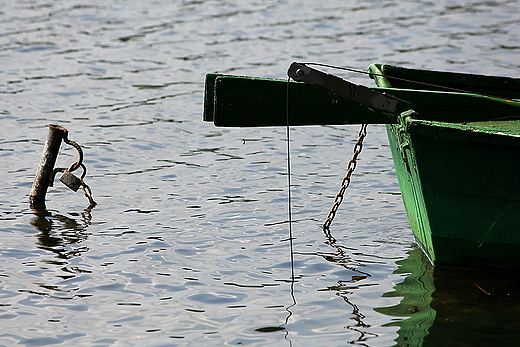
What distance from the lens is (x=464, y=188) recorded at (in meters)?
4.76

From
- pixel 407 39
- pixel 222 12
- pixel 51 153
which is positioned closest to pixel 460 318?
pixel 51 153

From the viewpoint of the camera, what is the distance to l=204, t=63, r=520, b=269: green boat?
4594 millimetres

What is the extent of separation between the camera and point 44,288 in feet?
16.6

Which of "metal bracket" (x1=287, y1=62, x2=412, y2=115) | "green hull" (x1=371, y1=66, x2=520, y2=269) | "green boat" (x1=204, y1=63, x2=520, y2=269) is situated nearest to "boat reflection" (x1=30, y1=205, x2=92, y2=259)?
"green boat" (x1=204, y1=63, x2=520, y2=269)

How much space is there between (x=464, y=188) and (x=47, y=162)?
4.34 meters

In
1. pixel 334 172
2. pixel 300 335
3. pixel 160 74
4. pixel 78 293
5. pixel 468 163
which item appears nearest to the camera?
pixel 300 335

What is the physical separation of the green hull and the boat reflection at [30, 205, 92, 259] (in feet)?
10.1

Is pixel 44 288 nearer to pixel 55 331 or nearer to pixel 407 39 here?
pixel 55 331

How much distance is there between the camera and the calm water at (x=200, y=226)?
452 cm

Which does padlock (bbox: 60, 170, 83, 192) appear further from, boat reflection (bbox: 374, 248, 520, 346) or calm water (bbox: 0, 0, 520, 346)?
boat reflection (bbox: 374, 248, 520, 346)

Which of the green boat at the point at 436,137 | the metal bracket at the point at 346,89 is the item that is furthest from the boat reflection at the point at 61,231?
the metal bracket at the point at 346,89

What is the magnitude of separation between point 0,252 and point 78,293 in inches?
48.6

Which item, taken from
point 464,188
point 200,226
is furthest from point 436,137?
point 200,226

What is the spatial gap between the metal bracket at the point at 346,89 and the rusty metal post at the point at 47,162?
3.24m
